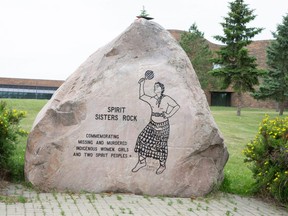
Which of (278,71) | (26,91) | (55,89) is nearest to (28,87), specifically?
(26,91)

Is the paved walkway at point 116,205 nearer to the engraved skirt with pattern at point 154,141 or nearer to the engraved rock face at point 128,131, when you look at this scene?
the engraved rock face at point 128,131

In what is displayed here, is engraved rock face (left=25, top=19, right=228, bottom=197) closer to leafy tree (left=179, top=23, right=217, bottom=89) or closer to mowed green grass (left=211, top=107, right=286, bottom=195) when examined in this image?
mowed green grass (left=211, top=107, right=286, bottom=195)

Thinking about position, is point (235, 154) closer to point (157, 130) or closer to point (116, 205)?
point (157, 130)

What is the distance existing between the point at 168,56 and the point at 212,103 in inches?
1645

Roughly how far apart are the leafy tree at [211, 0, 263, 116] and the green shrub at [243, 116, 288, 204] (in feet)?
76.9

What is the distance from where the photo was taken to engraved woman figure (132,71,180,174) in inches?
318

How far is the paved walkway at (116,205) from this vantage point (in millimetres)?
6551

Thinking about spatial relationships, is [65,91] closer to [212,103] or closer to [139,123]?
[139,123]

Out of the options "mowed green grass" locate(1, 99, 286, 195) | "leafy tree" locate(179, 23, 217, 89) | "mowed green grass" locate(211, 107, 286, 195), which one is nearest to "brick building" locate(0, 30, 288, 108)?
"leafy tree" locate(179, 23, 217, 89)

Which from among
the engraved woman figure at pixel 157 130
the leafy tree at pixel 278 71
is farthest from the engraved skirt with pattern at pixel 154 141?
the leafy tree at pixel 278 71

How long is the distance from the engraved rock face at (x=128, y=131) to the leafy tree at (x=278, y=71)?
77.4 ft

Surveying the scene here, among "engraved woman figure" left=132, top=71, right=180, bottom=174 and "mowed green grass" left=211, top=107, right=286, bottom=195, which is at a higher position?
"engraved woman figure" left=132, top=71, right=180, bottom=174

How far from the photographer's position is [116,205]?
7031 mm

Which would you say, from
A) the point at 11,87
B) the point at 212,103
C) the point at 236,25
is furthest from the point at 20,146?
the point at 212,103
